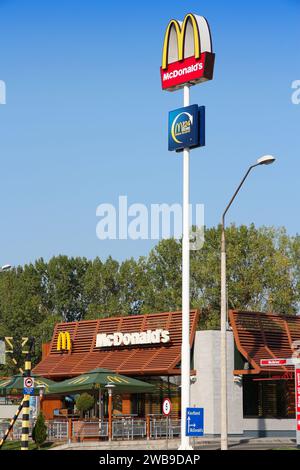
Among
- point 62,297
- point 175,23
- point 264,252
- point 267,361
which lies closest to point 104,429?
point 267,361

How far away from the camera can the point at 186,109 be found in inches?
1120

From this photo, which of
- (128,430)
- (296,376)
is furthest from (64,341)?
(296,376)

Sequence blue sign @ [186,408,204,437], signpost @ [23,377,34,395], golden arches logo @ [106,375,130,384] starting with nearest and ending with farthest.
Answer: blue sign @ [186,408,204,437], signpost @ [23,377,34,395], golden arches logo @ [106,375,130,384]

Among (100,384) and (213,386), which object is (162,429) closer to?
(100,384)

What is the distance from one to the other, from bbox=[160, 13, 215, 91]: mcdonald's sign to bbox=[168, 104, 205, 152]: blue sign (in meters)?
1.13

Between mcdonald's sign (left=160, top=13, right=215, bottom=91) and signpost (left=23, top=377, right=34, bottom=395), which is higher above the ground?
mcdonald's sign (left=160, top=13, right=215, bottom=91)

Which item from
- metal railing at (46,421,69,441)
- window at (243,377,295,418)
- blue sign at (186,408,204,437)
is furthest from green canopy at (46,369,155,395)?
blue sign at (186,408,204,437)

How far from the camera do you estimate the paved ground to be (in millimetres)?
34906

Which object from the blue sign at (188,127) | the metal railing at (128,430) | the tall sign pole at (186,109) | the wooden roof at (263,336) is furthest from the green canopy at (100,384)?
the blue sign at (188,127)

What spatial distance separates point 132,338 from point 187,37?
2038 cm

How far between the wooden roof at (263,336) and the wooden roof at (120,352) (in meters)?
2.25

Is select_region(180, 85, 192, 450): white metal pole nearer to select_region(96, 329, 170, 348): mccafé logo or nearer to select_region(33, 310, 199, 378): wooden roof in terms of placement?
select_region(33, 310, 199, 378): wooden roof

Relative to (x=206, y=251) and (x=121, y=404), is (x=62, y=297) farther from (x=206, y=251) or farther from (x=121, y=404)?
(x=121, y=404)

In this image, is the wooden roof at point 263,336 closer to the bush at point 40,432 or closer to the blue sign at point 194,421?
the bush at point 40,432
